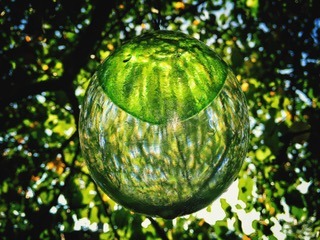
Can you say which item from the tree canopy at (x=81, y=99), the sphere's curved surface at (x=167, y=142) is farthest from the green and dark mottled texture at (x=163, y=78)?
the tree canopy at (x=81, y=99)

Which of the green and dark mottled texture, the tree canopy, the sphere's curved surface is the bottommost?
the tree canopy

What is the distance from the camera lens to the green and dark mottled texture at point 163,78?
108 cm

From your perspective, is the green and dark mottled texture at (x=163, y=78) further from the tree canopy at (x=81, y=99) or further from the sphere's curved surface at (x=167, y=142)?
the tree canopy at (x=81, y=99)

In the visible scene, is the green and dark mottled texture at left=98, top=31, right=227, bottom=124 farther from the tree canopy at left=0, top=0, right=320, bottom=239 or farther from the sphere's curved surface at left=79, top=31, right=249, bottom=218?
the tree canopy at left=0, top=0, right=320, bottom=239

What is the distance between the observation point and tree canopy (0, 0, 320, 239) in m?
3.18

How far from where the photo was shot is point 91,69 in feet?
15.7

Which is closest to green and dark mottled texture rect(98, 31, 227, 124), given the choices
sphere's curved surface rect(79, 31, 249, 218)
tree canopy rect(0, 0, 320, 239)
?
sphere's curved surface rect(79, 31, 249, 218)

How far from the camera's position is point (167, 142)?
1.08 m

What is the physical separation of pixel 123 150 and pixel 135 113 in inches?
5.3

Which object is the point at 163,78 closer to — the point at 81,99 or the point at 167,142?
the point at 167,142

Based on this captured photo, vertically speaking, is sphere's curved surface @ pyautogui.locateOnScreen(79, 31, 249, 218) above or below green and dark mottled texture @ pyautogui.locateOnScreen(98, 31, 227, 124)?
below

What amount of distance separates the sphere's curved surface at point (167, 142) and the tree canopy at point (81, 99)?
6.02 ft

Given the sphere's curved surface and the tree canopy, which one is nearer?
the sphere's curved surface

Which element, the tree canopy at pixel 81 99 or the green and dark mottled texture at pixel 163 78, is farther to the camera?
the tree canopy at pixel 81 99
